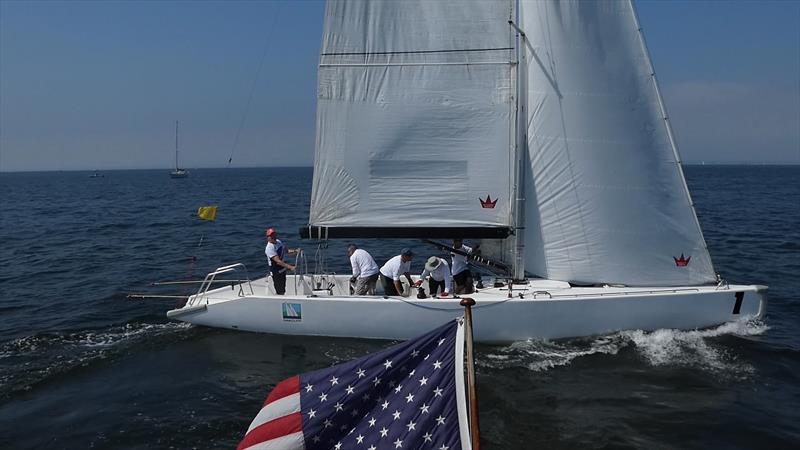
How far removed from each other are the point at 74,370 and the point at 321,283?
18.6ft

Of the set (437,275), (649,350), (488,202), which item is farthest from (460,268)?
(649,350)

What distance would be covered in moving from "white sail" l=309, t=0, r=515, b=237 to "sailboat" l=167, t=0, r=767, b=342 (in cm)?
3

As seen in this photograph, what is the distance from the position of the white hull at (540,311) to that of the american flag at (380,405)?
6.46m

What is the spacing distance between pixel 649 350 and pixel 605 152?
425 cm

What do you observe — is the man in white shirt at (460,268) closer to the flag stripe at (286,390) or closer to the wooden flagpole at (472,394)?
Result: the wooden flagpole at (472,394)

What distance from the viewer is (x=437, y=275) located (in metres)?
13.7

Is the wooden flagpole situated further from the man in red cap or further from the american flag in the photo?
the man in red cap

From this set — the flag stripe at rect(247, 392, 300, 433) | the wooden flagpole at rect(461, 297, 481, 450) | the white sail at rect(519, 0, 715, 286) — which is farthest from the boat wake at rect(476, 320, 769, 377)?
the flag stripe at rect(247, 392, 300, 433)

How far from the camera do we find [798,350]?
13.1 meters

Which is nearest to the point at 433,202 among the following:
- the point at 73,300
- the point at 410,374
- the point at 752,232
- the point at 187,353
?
the point at 187,353

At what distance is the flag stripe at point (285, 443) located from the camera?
6.05 metres

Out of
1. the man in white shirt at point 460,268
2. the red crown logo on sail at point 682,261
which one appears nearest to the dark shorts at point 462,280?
the man in white shirt at point 460,268


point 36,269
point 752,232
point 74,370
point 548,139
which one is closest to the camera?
point 74,370

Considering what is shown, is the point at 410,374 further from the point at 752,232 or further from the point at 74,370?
the point at 752,232
